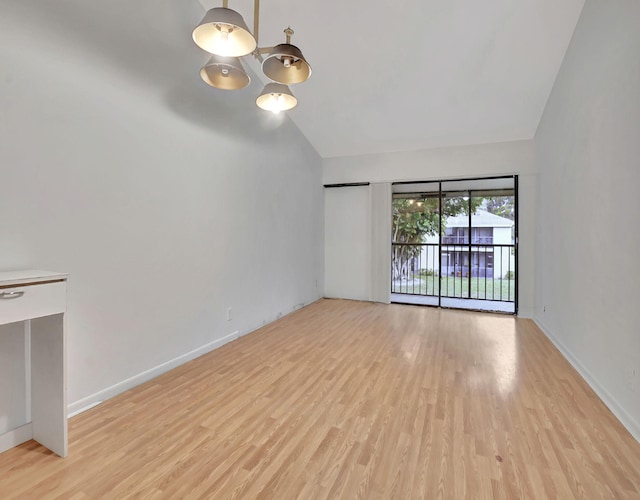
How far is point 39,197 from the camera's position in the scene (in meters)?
1.96

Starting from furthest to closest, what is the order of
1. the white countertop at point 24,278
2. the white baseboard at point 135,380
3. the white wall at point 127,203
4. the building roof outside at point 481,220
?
the building roof outside at point 481,220, the white baseboard at point 135,380, the white wall at point 127,203, the white countertop at point 24,278

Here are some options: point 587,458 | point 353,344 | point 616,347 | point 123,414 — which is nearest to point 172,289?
point 123,414

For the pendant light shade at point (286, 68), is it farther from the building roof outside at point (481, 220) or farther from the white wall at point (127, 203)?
the building roof outside at point (481, 220)

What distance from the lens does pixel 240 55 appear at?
2.07 m

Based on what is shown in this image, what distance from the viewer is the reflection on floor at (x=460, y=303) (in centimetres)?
544

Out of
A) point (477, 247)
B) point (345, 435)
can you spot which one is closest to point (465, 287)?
point (477, 247)

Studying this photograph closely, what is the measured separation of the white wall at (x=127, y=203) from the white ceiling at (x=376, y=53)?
101 millimetres

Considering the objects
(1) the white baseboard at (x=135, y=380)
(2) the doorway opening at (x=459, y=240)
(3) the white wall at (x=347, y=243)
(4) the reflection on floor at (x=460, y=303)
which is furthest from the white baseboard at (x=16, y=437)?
(2) the doorway opening at (x=459, y=240)

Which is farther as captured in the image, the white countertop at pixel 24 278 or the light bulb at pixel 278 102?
the light bulb at pixel 278 102

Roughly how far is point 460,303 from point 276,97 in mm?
4806

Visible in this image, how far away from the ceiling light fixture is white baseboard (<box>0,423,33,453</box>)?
2.56 meters

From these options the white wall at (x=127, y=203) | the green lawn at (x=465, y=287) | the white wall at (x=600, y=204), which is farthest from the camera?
the green lawn at (x=465, y=287)

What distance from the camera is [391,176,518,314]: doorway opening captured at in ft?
17.8

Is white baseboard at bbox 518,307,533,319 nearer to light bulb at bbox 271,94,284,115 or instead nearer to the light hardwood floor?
the light hardwood floor
